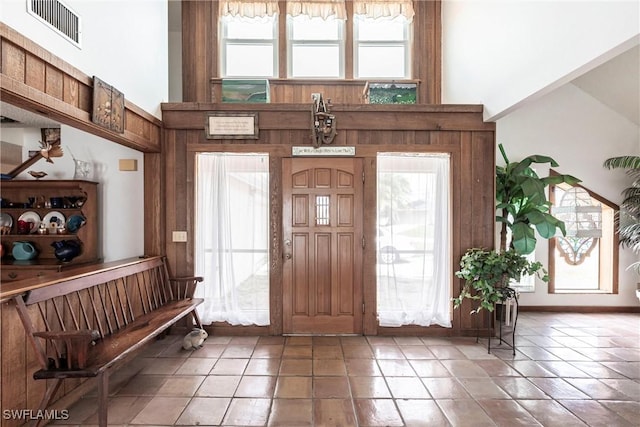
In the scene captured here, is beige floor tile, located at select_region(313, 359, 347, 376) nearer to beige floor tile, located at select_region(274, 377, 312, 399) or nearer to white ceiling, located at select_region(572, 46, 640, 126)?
beige floor tile, located at select_region(274, 377, 312, 399)

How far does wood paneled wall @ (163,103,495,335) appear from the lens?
12.8ft

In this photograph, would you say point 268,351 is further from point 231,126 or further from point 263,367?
point 231,126

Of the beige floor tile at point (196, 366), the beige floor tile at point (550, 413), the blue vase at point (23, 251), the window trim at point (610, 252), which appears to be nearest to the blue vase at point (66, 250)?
the blue vase at point (23, 251)

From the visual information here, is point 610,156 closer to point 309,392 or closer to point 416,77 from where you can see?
point 416,77

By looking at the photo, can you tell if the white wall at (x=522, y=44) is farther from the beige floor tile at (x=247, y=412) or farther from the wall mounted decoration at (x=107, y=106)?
the wall mounted decoration at (x=107, y=106)

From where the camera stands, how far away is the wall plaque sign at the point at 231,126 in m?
3.87

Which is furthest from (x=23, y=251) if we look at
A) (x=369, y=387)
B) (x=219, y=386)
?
(x=369, y=387)

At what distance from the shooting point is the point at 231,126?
3.87m

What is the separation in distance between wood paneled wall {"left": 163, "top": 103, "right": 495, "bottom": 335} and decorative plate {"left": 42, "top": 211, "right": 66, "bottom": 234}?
137cm

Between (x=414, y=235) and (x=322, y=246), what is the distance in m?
1.04

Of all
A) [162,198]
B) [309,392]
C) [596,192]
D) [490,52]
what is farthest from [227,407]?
[596,192]

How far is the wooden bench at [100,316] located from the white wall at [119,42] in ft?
5.17

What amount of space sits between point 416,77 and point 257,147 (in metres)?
2.51

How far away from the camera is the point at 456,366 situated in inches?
124
